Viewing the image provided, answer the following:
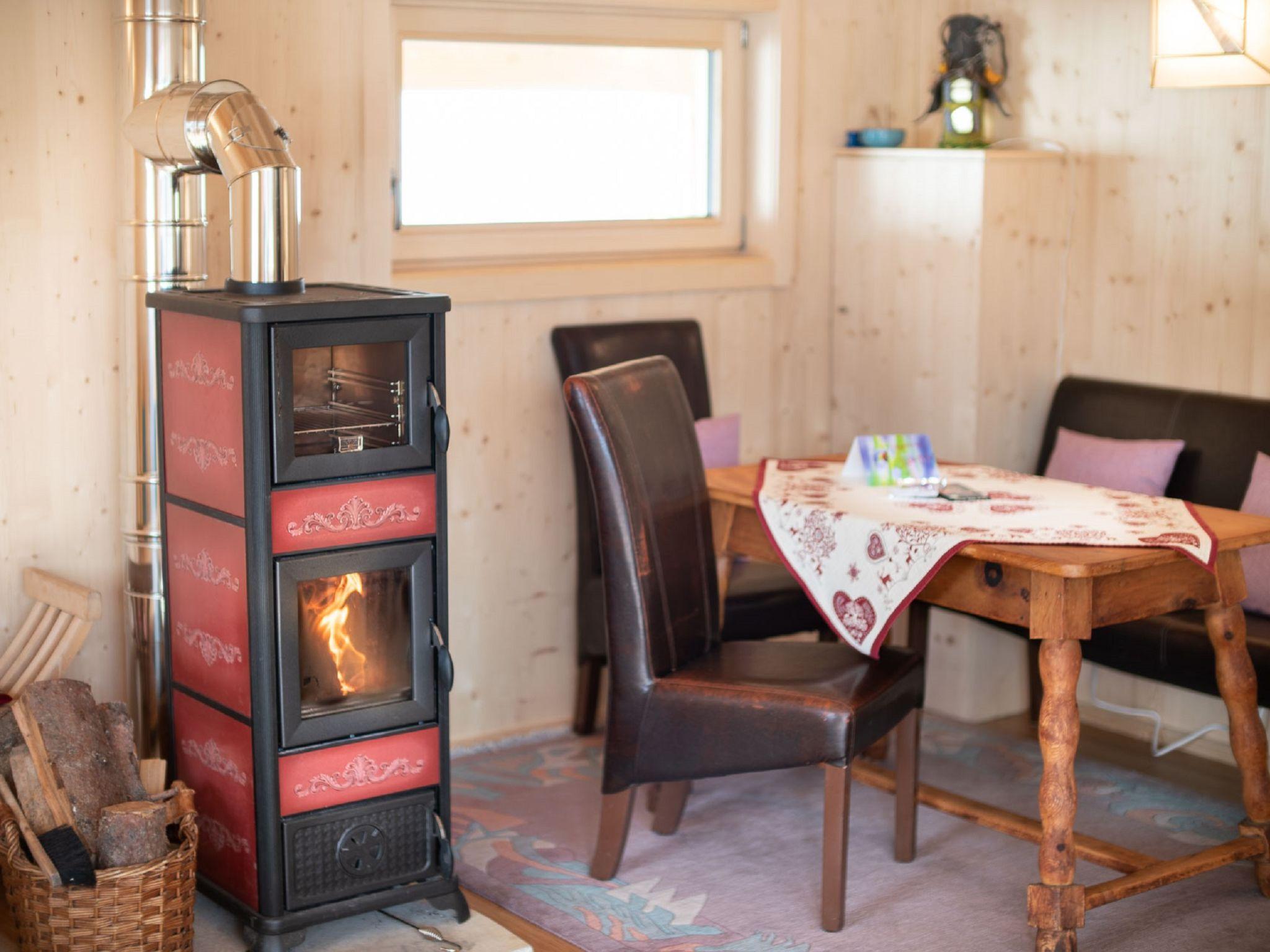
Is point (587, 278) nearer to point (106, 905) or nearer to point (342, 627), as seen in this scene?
point (342, 627)

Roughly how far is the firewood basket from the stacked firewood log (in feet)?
0.11

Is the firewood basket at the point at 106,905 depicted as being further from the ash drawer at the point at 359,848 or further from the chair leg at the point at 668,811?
the chair leg at the point at 668,811

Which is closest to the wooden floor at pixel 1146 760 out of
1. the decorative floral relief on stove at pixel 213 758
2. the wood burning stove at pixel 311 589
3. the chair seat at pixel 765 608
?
the chair seat at pixel 765 608

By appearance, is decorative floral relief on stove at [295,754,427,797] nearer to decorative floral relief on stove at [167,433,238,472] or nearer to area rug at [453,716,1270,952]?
area rug at [453,716,1270,952]

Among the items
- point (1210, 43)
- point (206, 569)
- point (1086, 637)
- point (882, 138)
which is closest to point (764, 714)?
point (1086, 637)

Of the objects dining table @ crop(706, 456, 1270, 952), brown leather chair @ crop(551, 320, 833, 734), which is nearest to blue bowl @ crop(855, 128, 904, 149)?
brown leather chair @ crop(551, 320, 833, 734)

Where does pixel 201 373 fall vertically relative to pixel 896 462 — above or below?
above

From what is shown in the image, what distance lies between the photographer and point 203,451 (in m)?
2.80

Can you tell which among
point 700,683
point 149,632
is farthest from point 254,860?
point 700,683

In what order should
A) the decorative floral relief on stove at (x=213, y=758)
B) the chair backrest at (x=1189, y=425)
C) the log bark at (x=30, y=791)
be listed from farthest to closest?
the chair backrest at (x=1189, y=425) < the decorative floral relief on stove at (x=213, y=758) < the log bark at (x=30, y=791)

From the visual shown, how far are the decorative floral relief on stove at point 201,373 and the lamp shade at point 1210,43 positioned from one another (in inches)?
74.2

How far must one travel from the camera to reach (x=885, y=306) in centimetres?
439

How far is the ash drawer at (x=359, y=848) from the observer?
2783 mm

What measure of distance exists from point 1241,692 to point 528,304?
1.93m
